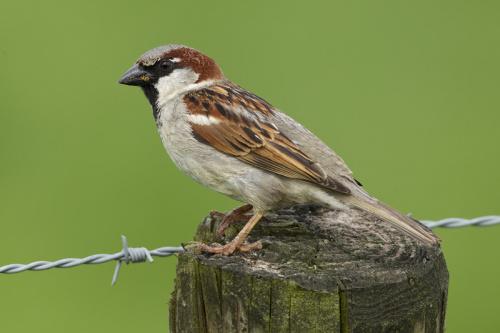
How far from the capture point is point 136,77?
4707 mm

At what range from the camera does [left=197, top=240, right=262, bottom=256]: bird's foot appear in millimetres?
3605

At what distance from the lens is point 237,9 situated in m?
8.99

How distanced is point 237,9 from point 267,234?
5.28 meters

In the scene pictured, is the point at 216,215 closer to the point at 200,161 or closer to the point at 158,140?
the point at 200,161

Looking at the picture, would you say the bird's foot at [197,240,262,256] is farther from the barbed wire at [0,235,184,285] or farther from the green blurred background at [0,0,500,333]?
the green blurred background at [0,0,500,333]

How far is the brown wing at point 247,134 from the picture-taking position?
422 cm

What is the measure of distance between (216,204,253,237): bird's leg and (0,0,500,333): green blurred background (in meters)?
2.18

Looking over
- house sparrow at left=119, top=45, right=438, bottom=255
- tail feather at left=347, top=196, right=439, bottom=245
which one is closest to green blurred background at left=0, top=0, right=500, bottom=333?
house sparrow at left=119, top=45, right=438, bottom=255

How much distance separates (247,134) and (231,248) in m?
0.83

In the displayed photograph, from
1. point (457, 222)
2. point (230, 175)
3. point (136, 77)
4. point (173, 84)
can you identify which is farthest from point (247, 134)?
point (457, 222)

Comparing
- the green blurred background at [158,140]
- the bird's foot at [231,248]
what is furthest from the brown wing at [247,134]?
the green blurred background at [158,140]

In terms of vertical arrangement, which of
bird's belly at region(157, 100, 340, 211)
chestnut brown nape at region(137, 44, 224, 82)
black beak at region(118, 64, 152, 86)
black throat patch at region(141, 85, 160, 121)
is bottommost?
bird's belly at region(157, 100, 340, 211)

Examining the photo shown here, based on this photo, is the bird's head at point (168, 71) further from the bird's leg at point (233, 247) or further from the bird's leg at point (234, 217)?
the bird's leg at point (233, 247)

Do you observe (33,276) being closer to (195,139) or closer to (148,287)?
(148,287)
